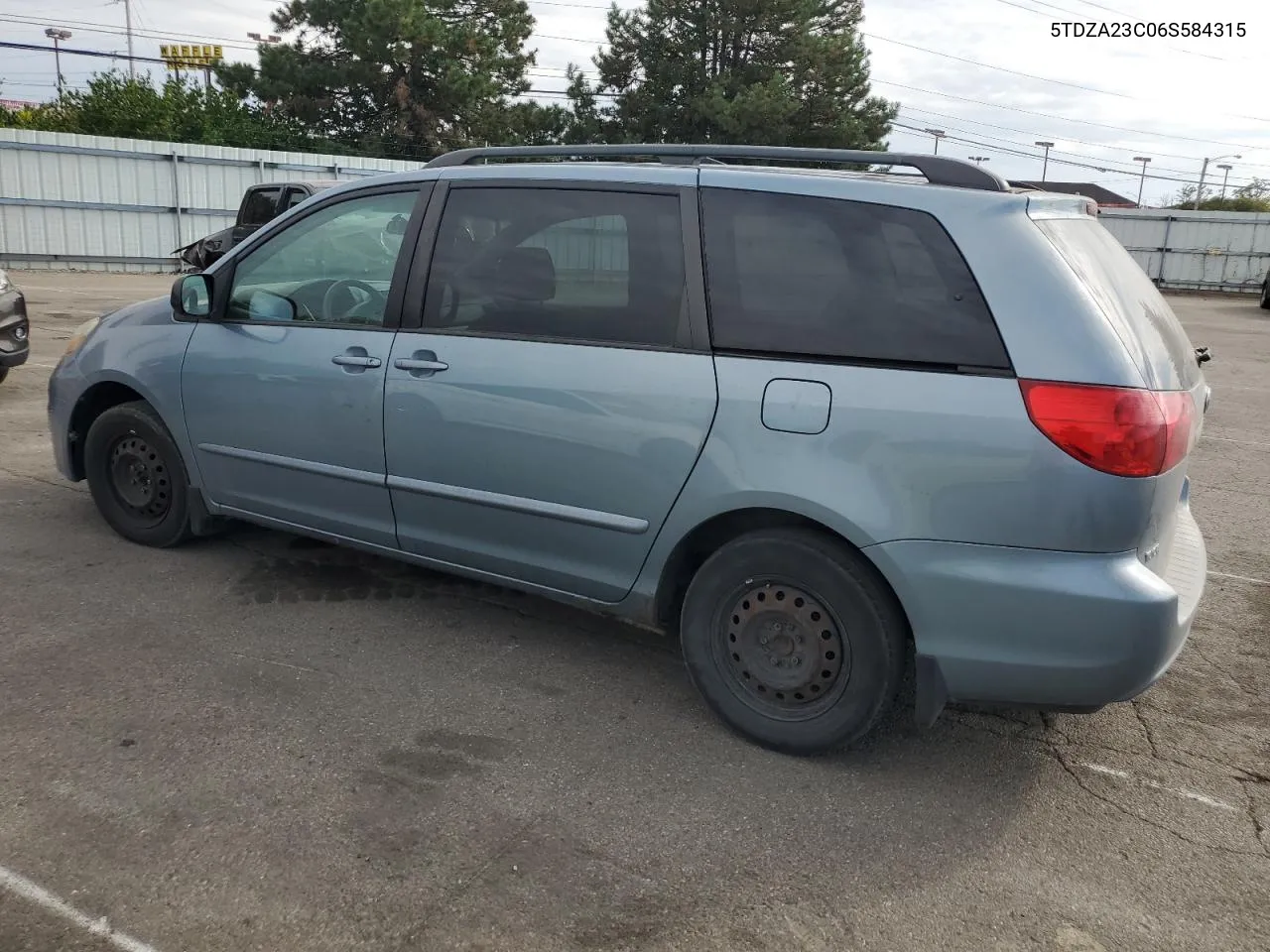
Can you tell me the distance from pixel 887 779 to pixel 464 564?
1686 millimetres

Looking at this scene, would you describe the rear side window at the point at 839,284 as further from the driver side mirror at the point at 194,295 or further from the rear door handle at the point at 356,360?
the driver side mirror at the point at 194,295

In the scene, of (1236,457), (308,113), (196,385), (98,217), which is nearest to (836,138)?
(308,113)

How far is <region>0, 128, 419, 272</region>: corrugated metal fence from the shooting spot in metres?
20.2

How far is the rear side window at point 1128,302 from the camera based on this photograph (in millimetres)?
2959

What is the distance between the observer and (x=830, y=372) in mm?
3139

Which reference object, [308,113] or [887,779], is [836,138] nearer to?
[308,113]

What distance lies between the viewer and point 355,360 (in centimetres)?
404

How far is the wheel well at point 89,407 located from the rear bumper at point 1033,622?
3608 millimetres

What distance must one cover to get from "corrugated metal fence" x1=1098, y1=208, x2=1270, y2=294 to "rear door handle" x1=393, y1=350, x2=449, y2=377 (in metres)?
30.4

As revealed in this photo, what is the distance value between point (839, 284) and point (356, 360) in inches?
72.9

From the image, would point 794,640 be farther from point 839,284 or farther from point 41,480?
point 41,480

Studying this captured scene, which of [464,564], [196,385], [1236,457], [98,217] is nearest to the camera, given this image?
[464,564]

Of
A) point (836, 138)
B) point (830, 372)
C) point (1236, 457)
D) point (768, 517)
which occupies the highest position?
point (836, 138)

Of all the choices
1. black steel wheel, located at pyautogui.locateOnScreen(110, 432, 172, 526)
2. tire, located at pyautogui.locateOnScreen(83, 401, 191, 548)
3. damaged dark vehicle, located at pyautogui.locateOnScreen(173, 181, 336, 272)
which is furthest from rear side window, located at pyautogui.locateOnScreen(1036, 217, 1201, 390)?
damaged dark vehicle, located at pyautogui.locateOnScreen(173, 181, 336, 272)
